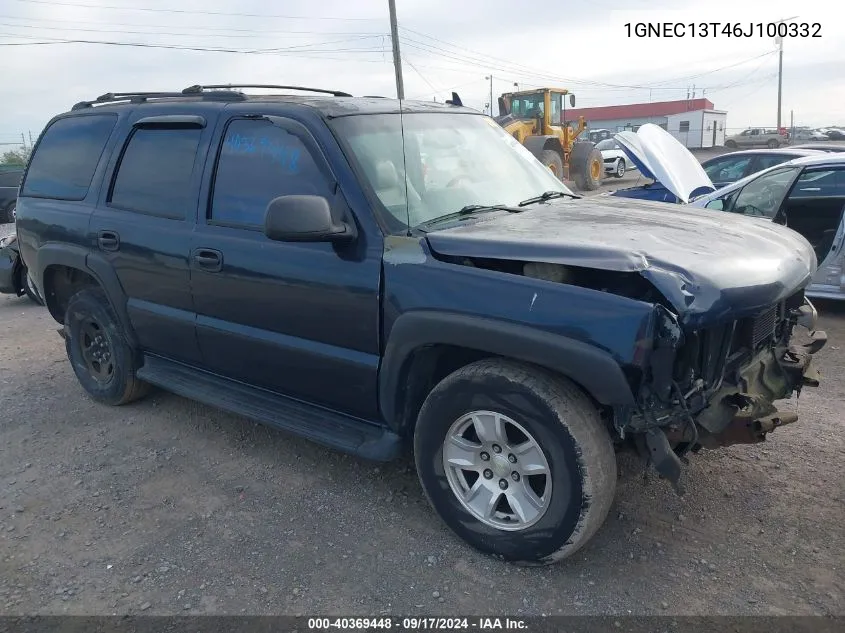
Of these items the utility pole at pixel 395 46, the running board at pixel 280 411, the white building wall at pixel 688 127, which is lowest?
the running board at pixel 280 411

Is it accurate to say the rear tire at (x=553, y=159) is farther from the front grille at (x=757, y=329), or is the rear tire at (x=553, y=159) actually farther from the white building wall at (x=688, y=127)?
the white building wall at (x=688, y=127)

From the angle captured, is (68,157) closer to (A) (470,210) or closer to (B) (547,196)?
(A) (470,210)

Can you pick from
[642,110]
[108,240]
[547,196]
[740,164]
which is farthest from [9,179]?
[642,110]

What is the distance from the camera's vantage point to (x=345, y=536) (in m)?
3.23

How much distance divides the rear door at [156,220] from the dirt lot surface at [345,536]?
776mm

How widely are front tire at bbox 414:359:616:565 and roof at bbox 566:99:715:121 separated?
5448 cm

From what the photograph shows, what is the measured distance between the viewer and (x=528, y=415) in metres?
2.72

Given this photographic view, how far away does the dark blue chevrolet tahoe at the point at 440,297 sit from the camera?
2611 mm

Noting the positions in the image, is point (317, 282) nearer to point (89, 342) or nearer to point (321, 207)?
point (321, 207)

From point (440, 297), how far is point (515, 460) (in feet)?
2.46

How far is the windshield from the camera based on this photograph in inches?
129

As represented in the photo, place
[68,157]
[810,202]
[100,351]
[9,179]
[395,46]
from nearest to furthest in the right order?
[68,157] → [100,351] → [810,202] → [9,179] → [395,46]

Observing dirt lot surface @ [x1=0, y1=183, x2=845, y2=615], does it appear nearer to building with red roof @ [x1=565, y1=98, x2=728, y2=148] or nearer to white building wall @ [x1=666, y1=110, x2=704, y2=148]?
building with red roof @ [x1=565, y1=98, x2=728, y2=148]

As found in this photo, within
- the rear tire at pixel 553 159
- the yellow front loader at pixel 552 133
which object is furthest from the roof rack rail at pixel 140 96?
the rear tire at pixel 553 159
